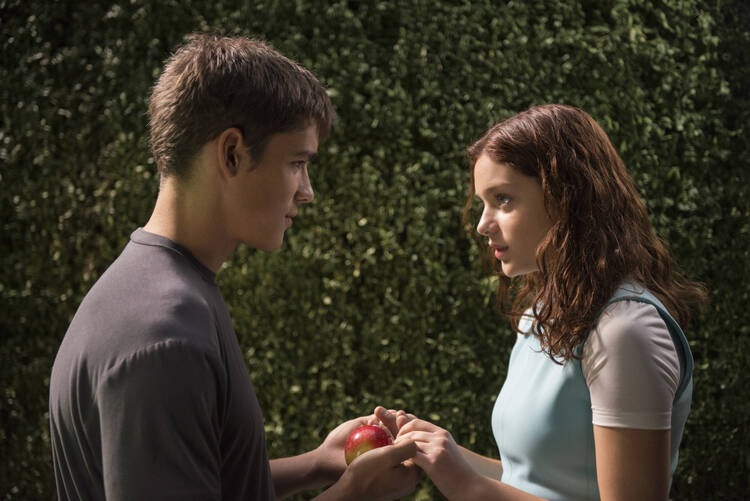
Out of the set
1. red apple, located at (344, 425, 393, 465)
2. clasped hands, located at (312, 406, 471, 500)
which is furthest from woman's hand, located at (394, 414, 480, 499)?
red apple, located at (344, 425, 393, 465)

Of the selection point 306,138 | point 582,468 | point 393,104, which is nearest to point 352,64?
point 393,104

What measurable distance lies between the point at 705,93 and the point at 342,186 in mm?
2133

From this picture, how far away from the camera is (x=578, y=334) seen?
1.81 meters

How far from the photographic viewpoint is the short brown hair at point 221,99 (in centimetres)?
144

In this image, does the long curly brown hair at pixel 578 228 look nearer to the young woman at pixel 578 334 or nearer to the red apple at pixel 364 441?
the young woman at pixel 578 334

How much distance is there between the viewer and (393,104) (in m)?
3.77

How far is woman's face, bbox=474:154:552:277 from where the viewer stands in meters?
1.97

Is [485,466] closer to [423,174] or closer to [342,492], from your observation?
[342,492]

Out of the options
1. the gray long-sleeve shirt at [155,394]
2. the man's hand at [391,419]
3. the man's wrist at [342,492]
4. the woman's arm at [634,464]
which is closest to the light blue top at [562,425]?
the woman's arm at [634,464]

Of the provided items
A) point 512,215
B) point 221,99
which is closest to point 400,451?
point 512,215

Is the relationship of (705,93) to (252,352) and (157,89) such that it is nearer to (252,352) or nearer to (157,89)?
→ (252,352)

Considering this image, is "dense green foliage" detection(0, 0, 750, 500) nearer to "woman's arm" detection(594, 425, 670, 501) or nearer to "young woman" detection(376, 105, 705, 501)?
"young woman" detection(376, 105, 705, 501)

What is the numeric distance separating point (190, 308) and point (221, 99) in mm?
454

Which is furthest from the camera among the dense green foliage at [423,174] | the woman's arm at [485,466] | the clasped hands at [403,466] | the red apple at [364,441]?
the dense green foliage at [423,174]
